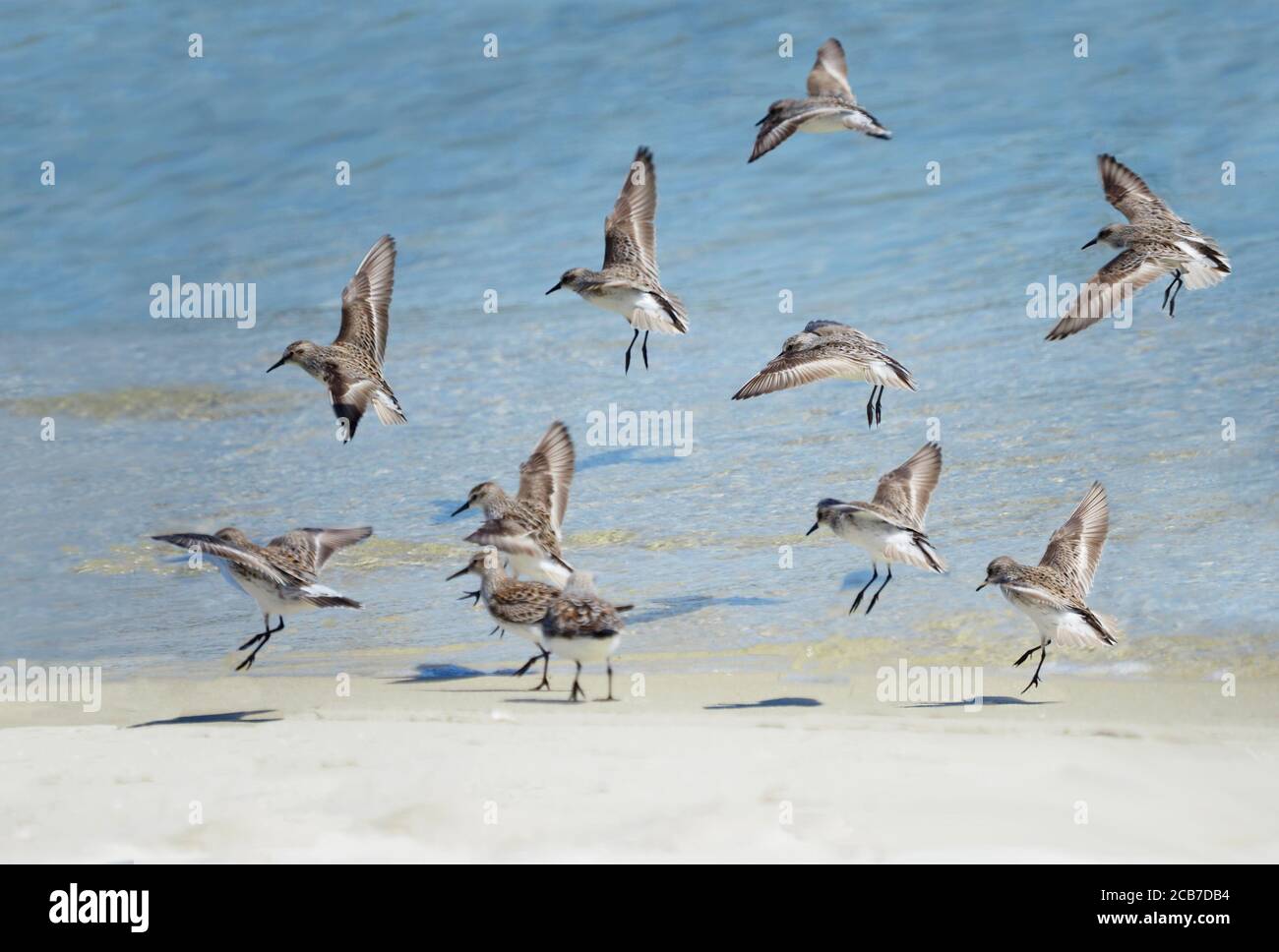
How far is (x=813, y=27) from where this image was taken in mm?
19984

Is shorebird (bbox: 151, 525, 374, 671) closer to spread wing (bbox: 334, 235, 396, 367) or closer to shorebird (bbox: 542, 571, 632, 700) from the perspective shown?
shorebird (bbox: 542, 571, 632, 700)

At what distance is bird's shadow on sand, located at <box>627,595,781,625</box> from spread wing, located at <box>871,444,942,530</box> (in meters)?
0.73

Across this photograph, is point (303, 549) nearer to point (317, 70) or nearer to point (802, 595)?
point (802, 595)

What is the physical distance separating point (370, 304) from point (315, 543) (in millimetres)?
2744

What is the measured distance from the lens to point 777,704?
673 cm

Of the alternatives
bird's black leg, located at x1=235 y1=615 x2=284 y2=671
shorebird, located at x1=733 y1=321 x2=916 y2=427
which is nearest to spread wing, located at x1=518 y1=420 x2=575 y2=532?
shorebird, located at x1=733 y1=321 x2=916 y2=427

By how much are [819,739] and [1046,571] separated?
5.51 feet

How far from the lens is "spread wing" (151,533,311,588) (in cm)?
652

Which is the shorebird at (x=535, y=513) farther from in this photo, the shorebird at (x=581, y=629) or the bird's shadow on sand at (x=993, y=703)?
the bird's shadow on sand at (x=993, y=703)

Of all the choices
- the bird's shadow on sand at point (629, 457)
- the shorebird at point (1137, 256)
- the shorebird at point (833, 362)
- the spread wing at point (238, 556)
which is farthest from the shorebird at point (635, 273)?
the spread wing at point (238, 556)

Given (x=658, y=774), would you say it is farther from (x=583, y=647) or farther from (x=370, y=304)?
(x=370, y=304)

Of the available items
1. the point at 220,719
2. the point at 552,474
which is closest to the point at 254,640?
the point at 220,719
